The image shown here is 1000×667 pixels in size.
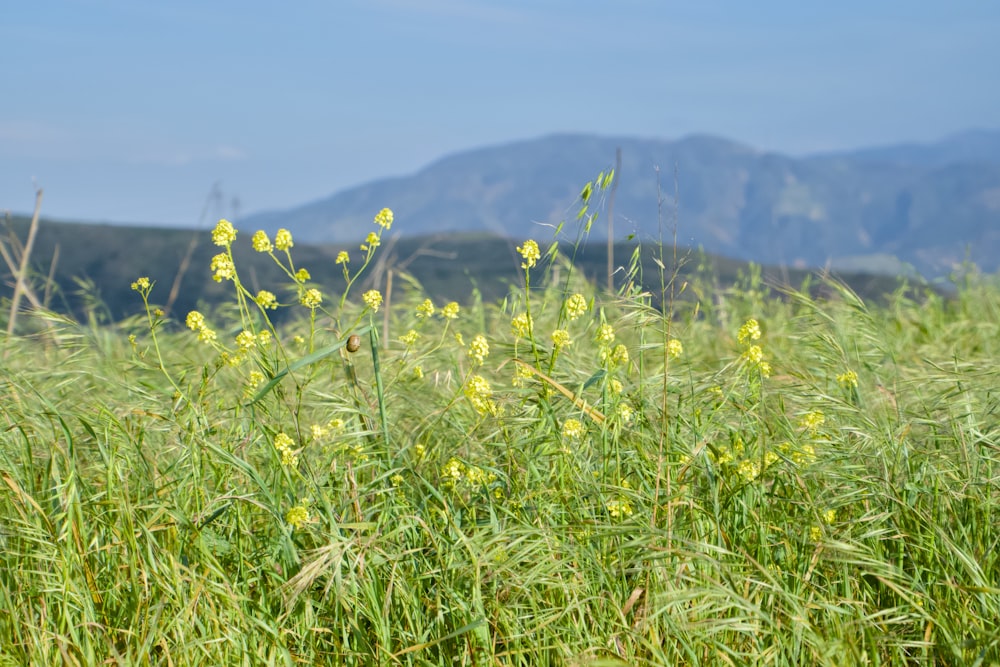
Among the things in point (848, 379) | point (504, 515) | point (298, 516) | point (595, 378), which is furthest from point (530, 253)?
point (848, 379)

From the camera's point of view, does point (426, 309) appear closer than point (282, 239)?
No

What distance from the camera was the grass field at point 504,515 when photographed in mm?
2105

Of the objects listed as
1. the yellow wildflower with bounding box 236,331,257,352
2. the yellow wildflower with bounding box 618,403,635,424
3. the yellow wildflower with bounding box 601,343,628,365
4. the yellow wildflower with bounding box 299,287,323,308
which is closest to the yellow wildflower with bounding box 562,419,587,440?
the yellow wildflower with bounding box 618,403,635,424

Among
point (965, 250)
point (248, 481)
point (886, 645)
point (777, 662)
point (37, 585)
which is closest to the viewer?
point (777, 662)

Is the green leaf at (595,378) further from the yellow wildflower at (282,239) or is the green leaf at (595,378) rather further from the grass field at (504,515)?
the yellow wildflower at (282,239)

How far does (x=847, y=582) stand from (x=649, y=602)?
0.55 metres

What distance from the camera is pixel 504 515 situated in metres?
2.42

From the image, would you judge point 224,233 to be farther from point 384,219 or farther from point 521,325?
point 521,325

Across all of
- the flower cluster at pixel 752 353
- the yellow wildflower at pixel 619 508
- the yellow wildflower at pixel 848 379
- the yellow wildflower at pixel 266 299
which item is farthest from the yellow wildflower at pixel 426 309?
the yellow wildflower at pixel 848 379

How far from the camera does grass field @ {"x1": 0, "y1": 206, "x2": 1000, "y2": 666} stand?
6.91 ft

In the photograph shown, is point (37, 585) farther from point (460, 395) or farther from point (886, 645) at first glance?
point (886, 645)

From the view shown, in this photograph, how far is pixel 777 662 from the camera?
1.99 m

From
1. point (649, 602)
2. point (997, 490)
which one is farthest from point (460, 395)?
point (997, 490)

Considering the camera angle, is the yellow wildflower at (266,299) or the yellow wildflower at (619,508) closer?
the yellow wildflower at (619,508)
